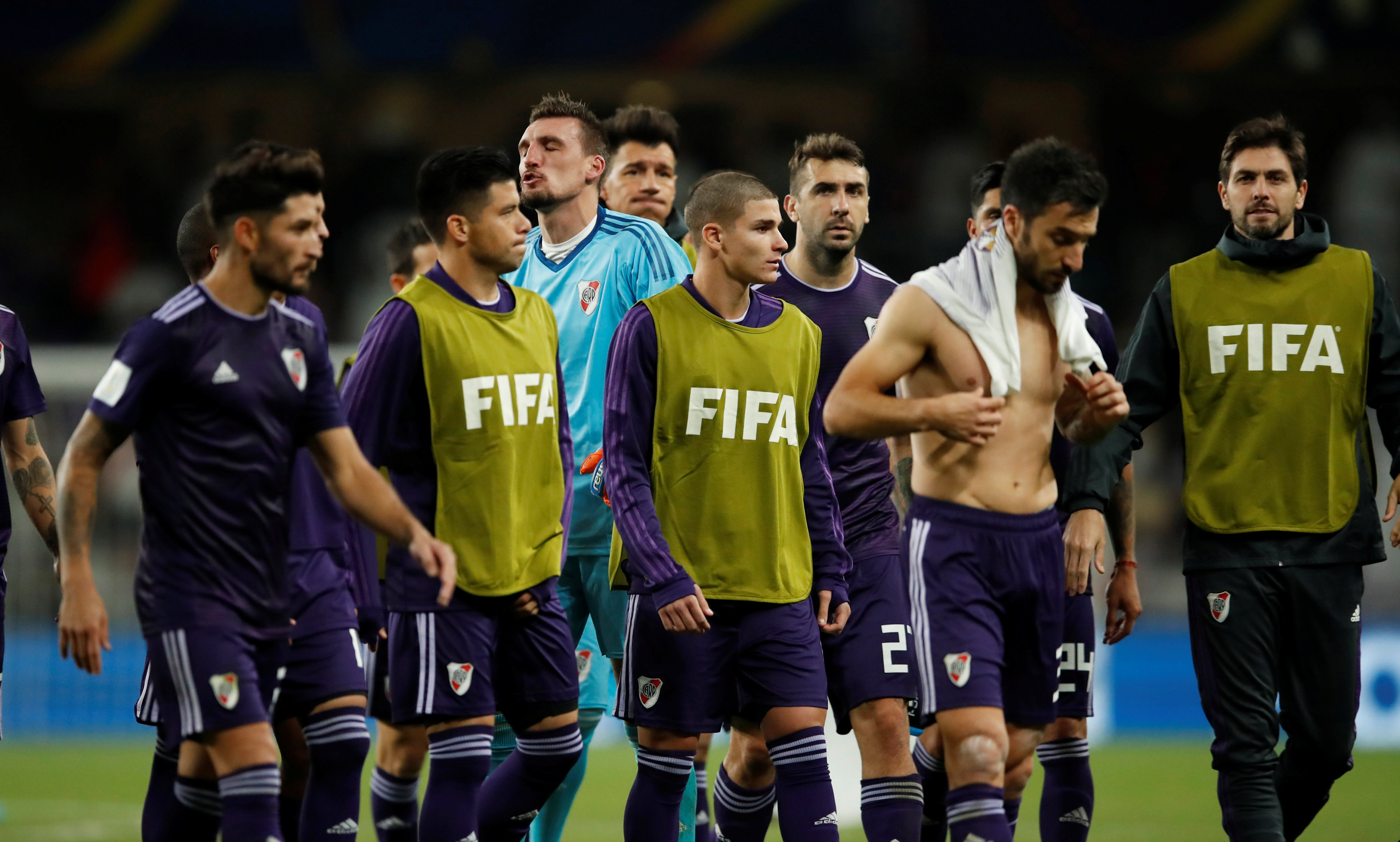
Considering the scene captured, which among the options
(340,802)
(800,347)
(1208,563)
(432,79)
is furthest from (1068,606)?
(432,79)

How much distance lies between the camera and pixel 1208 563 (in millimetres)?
6734

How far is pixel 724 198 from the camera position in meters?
6.29

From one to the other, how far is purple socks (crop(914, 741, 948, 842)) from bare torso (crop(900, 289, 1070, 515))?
189cm

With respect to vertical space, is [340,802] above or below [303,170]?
below

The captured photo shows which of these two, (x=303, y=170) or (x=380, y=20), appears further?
(x=380, y=20)

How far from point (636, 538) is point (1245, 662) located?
246 cm

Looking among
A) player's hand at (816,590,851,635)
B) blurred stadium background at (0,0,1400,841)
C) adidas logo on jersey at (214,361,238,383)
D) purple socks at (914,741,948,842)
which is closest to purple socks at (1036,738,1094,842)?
purple socks at (914,741,948,842)

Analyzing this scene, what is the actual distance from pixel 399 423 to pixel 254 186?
107 centimetres

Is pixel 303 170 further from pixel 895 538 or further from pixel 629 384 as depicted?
pixel 895 538

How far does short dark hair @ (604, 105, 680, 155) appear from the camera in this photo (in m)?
8.76

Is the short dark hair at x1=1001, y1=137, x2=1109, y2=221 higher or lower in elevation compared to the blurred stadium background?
lower

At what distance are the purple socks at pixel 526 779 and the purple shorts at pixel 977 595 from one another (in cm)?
113

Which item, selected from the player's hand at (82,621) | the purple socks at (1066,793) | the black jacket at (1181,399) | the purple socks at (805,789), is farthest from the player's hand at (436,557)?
the purple socks at (1066,793)

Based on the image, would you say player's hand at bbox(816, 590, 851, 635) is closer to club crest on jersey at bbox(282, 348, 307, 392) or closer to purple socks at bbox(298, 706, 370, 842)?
purple socks at bbox(298, 706, 370, 842)
